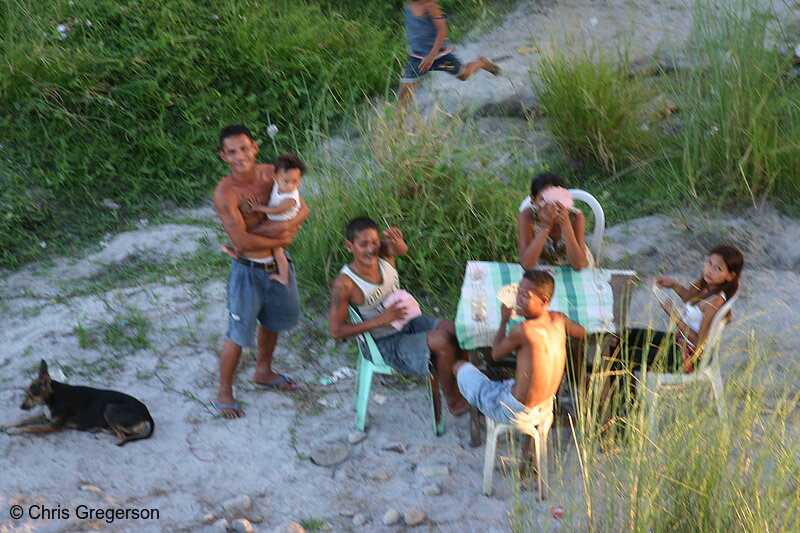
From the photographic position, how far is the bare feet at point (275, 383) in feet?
16.0

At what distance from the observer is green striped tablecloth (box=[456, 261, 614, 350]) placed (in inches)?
159

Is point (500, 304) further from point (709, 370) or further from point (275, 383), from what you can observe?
point (275, 383)

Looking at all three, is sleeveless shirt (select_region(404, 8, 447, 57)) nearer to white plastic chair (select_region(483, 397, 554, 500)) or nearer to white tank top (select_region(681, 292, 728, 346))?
white tank top (select_region(681, 292, 728, 346))

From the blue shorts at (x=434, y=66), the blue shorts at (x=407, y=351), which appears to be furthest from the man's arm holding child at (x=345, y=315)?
the blue shorts at (x=434, y=66)

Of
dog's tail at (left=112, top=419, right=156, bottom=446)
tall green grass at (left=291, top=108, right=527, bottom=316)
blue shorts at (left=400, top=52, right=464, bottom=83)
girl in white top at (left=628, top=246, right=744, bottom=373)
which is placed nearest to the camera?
girl in white top at (left=628, top=246, right=744, bottom=373)

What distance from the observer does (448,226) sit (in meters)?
5.54

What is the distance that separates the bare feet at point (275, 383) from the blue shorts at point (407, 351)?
2.43 ft

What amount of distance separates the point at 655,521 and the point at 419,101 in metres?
4.99

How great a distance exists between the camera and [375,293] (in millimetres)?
4426

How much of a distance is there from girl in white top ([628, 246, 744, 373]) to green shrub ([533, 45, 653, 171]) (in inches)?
88.4

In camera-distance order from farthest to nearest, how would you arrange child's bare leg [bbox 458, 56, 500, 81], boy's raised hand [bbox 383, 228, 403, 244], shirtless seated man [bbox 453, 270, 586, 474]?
child's bare leg [bbox 458, 56, 500, 81] < boy's raised hand [bbox 383, 228, 403, 244] < shirtless seated man [bbox 453, 270, 586, 474]

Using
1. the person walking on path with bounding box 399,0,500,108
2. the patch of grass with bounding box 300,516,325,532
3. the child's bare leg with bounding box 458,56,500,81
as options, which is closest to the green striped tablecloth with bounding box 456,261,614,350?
the patch of grass with bounding box 300,516,325,532

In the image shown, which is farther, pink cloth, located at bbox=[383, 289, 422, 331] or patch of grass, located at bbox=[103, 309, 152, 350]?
patch of grass, located at bbox=[103, 309, 152, 350]

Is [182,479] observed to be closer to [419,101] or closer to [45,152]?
[45,152]
